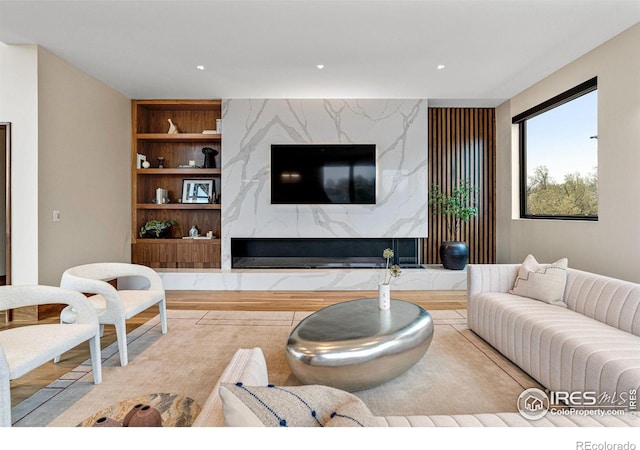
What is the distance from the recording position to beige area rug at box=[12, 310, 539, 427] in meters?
1.91

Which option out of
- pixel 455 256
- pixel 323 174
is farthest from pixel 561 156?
pixel 323 174

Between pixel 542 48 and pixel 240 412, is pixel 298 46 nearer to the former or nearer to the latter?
pixel 542 48

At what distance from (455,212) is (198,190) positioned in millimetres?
4004

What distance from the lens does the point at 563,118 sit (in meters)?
4.23

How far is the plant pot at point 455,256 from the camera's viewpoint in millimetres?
5043

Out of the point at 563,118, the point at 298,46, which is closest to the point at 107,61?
the point at 298,46

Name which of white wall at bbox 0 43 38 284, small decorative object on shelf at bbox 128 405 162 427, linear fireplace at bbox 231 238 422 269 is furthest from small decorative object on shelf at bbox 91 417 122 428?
linear fireplace at bbox 231 238 422 269

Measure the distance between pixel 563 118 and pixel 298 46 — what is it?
129 inches

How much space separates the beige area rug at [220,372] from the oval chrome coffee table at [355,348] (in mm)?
157

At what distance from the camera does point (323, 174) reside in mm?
5152

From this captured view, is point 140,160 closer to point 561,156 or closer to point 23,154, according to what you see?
point 23,154

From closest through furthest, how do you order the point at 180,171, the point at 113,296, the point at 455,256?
the point at 113,296 < the point at 455,256 < the point at 180,171

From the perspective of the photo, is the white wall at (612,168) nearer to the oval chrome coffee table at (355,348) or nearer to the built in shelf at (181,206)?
the oval chrome coffee table at (355,348)
